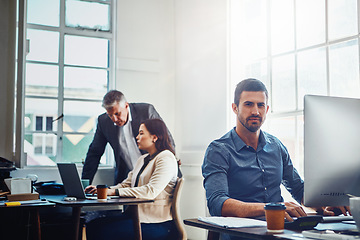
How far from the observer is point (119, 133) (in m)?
4.65

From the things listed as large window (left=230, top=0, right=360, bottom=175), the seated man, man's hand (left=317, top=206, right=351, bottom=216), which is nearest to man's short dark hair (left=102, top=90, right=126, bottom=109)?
large window (left=230, top=0, right=360, bottom=175)

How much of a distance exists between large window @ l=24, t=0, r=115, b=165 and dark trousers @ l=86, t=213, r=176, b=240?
1.68 metres

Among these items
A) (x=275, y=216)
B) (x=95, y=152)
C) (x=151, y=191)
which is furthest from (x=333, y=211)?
(x=95, y=152)

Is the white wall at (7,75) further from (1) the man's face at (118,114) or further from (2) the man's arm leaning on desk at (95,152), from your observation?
(1) the man's face at (118,114)

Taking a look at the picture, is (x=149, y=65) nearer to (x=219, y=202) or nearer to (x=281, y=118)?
(x=281, y=118)

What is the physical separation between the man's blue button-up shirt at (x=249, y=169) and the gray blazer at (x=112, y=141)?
2306mm

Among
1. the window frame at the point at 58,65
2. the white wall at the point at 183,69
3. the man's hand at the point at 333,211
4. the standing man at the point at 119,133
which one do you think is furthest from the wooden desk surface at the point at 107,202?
the window frame at the point at 58,65

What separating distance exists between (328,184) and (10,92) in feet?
12.4

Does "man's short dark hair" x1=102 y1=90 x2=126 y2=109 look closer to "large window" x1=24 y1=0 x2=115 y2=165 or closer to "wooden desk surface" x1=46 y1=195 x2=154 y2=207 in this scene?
"large window" x1=24 y1=0 x2=115 y2=165

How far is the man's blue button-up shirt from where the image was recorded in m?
2.36

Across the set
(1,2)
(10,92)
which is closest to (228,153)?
(10,92)

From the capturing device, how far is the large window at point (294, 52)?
343 centimetres

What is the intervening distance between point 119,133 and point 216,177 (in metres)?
2.54

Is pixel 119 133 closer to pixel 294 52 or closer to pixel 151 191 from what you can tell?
pixel 151 191
